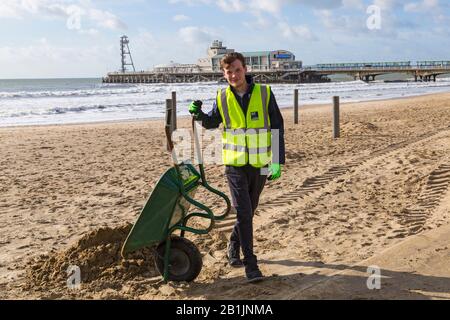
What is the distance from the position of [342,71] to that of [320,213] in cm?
6996

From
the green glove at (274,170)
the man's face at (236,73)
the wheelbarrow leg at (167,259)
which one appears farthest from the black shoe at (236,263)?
the man's face at (236,73)

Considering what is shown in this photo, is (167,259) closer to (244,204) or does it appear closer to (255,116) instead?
(244,204)

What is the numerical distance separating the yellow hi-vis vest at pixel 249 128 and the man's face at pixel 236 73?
0.28 ft

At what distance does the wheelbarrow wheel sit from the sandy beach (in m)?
0.08

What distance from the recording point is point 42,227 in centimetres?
571

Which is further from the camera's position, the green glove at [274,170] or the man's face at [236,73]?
the green glove at [274,170]

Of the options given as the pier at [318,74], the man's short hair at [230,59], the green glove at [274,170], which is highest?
the pier at [318,74]

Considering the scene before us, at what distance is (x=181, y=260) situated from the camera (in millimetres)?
3934

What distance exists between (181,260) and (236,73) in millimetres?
1500

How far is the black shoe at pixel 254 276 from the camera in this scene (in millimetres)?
3760

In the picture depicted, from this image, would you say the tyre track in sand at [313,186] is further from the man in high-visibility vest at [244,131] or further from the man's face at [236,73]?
the man's face at [236,73]

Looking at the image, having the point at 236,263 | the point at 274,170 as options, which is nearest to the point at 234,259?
the point at 236,263

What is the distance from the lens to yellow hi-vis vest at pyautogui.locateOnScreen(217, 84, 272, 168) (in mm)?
Answer: 3814

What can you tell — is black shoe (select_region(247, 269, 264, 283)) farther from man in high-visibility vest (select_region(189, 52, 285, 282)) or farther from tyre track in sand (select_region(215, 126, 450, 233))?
tyre track in sand (select_region(215, 126, 450, 233))
